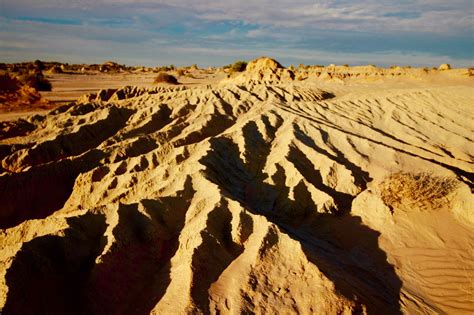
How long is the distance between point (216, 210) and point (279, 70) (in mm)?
17253

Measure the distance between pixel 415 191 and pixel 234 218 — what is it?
3562 millimetres

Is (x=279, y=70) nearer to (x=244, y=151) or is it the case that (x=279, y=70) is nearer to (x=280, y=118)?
(x=280, y=118)

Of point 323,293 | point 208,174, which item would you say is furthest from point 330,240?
point 208,174

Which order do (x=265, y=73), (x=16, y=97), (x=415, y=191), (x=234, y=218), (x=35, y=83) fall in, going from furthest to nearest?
(x=35, y=83) → (x=265, y=73) → (x=16, y=97) → (x=415, y=191) → (x=234, y=218)

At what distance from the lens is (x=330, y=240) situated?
5.96 meters


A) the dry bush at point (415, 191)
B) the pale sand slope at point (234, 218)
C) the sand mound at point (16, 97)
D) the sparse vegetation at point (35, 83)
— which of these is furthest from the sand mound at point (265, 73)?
the dry bush at point (415, 191)

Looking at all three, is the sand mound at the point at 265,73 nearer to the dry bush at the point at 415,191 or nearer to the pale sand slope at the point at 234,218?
the pale sand slope at the point at 234,218

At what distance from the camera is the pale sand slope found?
4297mm

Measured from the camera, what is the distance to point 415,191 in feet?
22.4

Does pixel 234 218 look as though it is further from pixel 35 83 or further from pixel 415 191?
pixel 35 83

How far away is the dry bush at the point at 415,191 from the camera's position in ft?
22.2

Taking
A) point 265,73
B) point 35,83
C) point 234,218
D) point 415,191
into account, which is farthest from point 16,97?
point 415,191

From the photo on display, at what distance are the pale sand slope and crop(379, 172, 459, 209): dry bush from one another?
0.09 m

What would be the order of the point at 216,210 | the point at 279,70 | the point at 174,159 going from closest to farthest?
the point at 216,210, the point at 174,159, the point at 279,70
